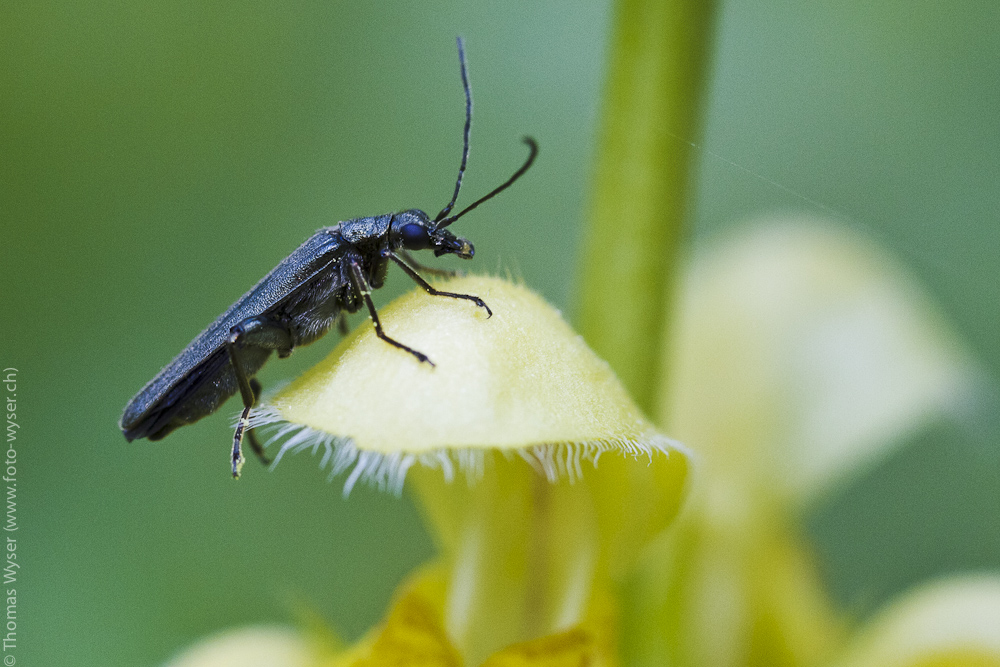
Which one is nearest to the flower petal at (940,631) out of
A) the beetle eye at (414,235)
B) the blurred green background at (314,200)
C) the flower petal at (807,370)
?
the flower petal at (807,370)

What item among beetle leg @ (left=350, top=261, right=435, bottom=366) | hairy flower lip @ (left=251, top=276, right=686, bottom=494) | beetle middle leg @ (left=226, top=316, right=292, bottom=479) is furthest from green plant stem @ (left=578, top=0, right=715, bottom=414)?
beetle middle leg @ (left=226, top=316, right=292, bottom=479)

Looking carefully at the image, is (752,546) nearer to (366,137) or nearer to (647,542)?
(647,542)

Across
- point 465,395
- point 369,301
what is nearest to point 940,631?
point 465,395

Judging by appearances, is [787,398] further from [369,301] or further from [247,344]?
[247,344]

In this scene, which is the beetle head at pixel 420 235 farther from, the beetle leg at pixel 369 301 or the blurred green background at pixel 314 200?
the blurred green background at pixel 314 200

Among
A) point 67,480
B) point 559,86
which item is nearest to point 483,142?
point 559,86

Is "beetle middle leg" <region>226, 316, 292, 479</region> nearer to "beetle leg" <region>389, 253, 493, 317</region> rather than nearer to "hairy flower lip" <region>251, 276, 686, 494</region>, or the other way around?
"beetle leg" <region>389, 253, 493, 317</region>
